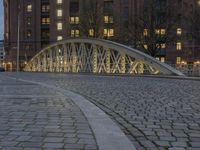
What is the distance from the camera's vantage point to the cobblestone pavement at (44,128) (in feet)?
20.1

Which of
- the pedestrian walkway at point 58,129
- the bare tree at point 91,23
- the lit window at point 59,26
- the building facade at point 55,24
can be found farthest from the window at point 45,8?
the pedestrian walkway at point 58,129

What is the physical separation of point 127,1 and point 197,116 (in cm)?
8545

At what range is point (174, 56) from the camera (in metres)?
86.7

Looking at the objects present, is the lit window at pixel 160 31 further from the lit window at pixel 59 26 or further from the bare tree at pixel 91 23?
the lit window at pixel 59 26

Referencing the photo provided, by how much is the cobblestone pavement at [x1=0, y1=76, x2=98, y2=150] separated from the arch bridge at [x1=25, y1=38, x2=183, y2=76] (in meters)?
25.5

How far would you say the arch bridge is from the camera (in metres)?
38.5

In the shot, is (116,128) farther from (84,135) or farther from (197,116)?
(197,116)

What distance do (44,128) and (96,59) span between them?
42503 millimetres

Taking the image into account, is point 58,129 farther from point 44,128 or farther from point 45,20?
point 45,20

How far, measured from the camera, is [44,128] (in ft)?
24.8

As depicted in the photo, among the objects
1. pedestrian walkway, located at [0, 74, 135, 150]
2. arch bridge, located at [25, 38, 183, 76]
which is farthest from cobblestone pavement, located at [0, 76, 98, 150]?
arch bridge, located at [25, 38, 183, 76]

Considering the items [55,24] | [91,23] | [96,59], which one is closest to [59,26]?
[55,24]

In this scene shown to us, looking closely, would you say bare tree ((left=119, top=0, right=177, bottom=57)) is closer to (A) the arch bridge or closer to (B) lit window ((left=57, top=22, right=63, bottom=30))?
(A) the arch bridge

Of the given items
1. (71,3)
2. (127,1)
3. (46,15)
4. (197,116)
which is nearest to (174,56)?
(127,1)
